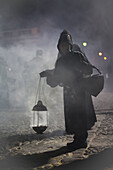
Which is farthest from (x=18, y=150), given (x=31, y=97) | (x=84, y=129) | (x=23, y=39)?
(x=23, y=39)

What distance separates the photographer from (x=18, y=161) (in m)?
3.22

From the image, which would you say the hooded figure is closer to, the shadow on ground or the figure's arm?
the figure's arm

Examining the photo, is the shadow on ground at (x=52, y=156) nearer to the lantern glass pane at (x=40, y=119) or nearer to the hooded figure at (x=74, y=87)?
the hooded figure at (x=74, y=87)

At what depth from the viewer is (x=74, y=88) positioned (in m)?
3.95

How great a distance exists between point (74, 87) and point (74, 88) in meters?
0.02

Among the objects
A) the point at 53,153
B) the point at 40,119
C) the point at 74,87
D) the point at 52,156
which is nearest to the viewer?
the point at 52,156

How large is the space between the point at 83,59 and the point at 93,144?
163cm

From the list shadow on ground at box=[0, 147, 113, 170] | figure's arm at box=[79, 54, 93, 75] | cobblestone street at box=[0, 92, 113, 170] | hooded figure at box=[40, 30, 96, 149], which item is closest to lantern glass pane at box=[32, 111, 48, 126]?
cobblestone street at box=[0, 92, 113, 170]

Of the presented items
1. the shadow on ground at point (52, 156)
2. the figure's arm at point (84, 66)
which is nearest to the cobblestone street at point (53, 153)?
the shadow on ground at point (52, 156)

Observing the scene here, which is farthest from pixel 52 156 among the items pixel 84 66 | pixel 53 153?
pixel 84 66

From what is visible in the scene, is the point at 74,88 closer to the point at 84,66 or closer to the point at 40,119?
the point at 84,66

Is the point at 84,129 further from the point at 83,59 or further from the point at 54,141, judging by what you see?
the point at 83,59

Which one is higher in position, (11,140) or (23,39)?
(23,39)

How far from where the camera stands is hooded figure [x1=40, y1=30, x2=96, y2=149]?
151 inches
